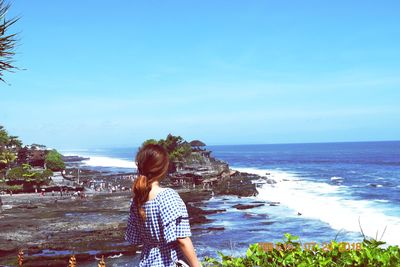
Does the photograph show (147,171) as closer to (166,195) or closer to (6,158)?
(166,195)

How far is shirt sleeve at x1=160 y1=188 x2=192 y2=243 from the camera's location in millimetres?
3012

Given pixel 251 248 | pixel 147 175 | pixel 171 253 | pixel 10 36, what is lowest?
pixel 251 248

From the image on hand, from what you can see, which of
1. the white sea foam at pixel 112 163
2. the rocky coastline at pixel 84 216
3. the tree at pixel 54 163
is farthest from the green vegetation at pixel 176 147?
the white sea foam at pixel 112 163

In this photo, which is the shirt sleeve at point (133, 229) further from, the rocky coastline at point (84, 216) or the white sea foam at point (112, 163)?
the white sea foam at point (112, 163)

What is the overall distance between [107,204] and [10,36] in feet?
114

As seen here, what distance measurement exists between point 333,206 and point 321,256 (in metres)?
35.3

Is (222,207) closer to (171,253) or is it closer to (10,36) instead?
(10,36)

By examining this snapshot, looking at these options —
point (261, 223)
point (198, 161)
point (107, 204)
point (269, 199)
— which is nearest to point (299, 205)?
point (269, 199)

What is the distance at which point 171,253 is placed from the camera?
122 inches

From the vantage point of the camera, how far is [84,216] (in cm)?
3381

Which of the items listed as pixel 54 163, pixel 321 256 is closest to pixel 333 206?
pixel 321 256

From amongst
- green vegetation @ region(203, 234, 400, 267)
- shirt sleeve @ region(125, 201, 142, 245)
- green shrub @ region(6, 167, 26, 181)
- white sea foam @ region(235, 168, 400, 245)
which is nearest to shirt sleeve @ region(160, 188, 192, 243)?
shirt sleeve @ region(125, 201, 142, 245)

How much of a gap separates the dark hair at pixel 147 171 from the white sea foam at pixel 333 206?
21.7 m

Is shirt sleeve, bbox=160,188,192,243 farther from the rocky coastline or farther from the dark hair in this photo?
the rocky coastline
